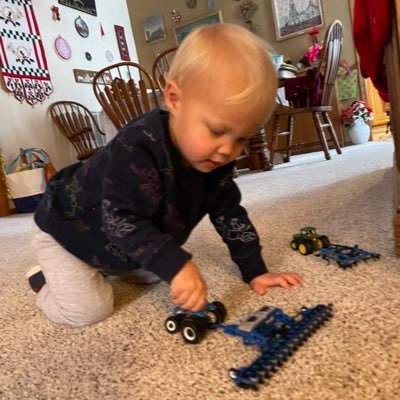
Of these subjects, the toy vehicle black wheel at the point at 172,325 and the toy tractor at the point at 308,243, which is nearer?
the toy vehicle black wheel at the point at 172,325

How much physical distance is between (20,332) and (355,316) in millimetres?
528

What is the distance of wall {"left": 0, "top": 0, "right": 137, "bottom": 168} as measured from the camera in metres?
2.79

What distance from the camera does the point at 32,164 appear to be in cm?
267

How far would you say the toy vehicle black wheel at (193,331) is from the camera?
0.53m

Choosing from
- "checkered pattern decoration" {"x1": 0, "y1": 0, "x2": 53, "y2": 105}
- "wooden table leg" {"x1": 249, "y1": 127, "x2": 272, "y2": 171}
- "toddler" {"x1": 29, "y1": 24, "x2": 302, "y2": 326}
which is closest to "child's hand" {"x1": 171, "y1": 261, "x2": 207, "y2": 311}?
A: "toddler" {"x1": 29, "y1": 24, "x2": 302, "y2": 326}

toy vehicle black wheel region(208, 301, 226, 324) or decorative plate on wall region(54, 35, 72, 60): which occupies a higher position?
decorative plate on wall region(54, 35, 72, 60)

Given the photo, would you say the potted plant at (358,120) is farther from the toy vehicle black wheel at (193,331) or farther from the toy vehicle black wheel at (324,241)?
the toy vehicle black wheel at (193,331)

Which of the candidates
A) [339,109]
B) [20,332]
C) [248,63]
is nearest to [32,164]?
[20,332]

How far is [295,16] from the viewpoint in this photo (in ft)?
12.4

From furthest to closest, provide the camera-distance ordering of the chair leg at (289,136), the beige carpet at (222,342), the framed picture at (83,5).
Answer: the framed picture at (83,5) → the chair leg at (289,136) → the beige carpet at (222,342)

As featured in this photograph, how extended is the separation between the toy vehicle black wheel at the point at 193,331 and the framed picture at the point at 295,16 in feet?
12.4

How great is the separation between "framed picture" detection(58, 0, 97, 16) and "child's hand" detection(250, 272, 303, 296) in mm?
3321

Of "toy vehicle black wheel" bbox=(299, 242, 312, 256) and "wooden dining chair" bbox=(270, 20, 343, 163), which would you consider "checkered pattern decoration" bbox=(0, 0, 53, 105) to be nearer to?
"wooden dining chair" bbox=(270, 20, 343, 163)

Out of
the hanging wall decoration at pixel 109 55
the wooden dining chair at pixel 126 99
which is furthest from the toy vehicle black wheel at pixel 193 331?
the hanging wall decoration at pixel 109 55
